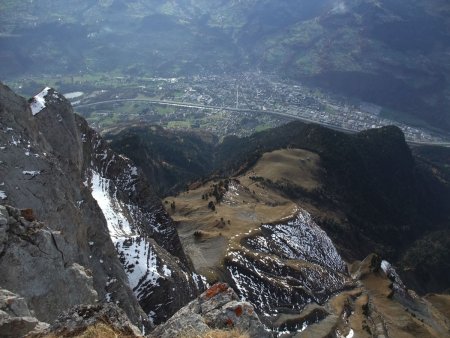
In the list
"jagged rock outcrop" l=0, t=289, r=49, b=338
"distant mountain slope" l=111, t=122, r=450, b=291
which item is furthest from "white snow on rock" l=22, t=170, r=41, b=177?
"distant mountain slope" l=111, t=122, r=450, b=291

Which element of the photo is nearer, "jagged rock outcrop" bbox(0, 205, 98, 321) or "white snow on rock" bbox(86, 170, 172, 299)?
"jagged rock outcrop" bbox(0, 205, 98, 321)

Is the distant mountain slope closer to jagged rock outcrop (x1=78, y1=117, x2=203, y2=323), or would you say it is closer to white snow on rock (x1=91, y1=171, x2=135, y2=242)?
jagged rock outcrop (x1=78, y1=117, x2=203, y2=323)

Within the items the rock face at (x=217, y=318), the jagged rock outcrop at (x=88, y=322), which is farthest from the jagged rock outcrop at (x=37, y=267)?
the rock face at (x=217, y=318)

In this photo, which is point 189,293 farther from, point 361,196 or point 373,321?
point 361,196

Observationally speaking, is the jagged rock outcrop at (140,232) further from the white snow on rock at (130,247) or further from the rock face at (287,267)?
the rock face at (287,267)

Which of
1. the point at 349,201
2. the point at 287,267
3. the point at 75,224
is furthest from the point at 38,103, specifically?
the point at 349,201

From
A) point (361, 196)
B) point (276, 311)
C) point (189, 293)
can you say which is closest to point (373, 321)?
point (276, 311)
